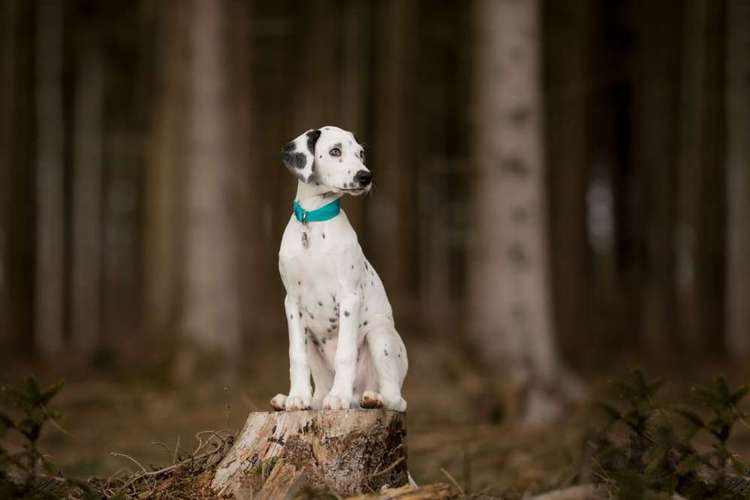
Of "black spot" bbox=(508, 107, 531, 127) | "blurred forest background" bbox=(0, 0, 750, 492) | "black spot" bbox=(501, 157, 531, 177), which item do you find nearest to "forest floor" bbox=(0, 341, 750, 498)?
"blurred forest background" bbox=(0, 0, 750, 492)

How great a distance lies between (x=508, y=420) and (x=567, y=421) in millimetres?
→ 636

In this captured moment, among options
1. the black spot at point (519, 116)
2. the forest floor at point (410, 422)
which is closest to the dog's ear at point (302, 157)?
the forest floor at point (410, 422)

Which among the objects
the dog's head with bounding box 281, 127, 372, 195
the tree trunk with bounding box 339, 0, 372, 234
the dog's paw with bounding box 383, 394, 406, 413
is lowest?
the dog's paw with bounding box 383, 394, 406, 413

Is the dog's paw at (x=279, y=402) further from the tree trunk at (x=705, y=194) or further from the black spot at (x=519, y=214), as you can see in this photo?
the tree trunk at (x=705, y=194)

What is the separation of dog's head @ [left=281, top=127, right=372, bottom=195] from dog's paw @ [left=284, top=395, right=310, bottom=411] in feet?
3.39

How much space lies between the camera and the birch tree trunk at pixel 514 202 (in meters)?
11.2

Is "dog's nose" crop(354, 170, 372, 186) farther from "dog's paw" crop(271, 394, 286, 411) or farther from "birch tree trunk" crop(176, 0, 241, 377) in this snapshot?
"birch tree trunk" crop(176, 0, 241, 377)

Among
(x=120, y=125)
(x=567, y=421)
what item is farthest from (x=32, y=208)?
(x=120, y=125)

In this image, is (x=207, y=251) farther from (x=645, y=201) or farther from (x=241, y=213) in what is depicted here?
(x=645, y=201)

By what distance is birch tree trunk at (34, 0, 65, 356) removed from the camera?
29000 mm

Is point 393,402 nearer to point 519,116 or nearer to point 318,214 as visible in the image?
point 318,214

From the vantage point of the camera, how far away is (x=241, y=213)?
14484 millimetres

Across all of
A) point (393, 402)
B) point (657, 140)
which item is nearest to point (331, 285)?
point (393, 402)

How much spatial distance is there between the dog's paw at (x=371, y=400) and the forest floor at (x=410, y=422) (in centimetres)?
104
